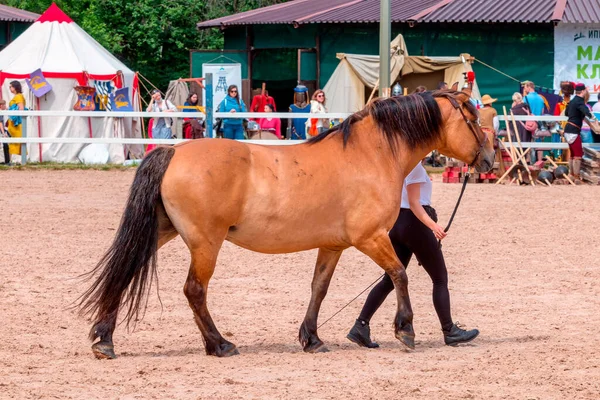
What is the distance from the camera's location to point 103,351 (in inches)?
262

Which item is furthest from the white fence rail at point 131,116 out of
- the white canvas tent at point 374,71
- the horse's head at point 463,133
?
the horse's head at point 463,133

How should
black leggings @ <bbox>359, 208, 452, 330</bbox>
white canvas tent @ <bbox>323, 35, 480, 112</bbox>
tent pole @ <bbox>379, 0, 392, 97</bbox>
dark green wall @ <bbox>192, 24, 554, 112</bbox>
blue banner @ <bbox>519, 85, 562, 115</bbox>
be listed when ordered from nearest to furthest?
black leggings @ <bbox>359, 208, 452, 330</bbox> → tent pole @ <bbox>379, 0, 392, 97</bbox> → blue banner @ <bbox>519, 85, 562, 115</bbox> → white canvas tent @ <bbox>323, 35, 480, 112</bbox> → dark green wall @ <bbox>192, 24, 554, 112</bbox>

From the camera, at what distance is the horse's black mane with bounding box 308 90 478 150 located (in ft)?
23.4

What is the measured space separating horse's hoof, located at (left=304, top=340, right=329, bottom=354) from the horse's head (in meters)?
1.64

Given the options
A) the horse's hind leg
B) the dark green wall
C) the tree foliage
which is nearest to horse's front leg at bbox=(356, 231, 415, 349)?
the horse's hind leg

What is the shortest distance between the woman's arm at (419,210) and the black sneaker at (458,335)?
690 millimetres

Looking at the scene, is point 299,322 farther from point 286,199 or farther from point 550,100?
point 550,100

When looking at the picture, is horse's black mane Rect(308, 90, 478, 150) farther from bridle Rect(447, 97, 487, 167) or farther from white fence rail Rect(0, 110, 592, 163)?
white fence rail Rect(0, 110, 592, 163)

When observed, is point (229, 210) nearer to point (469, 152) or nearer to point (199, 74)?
point (469, 152)

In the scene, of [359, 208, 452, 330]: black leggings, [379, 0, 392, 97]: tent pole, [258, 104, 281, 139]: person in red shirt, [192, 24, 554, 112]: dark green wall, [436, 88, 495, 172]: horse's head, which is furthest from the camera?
[192, 24, 554, 112]: dark green wall

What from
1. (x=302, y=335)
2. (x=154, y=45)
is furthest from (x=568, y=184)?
(x=154, y=45)

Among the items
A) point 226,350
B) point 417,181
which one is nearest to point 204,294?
point 226,350

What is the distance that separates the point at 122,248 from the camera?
6625mm

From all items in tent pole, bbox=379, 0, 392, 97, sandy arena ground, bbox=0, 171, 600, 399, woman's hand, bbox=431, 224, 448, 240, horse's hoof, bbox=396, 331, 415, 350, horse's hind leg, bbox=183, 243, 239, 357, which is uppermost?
tent pole, bbox=379, 0, 392, 97
